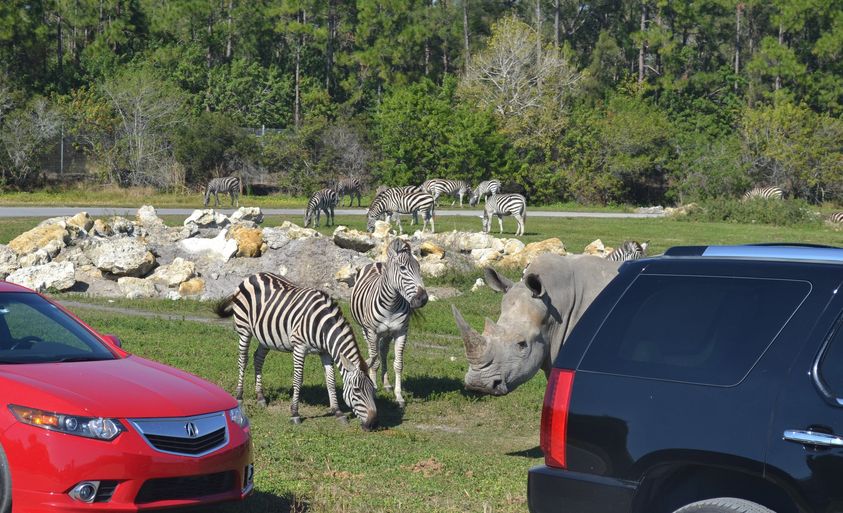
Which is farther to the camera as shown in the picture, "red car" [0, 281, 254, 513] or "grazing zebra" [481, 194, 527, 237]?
"grazing zebra" [481, 194, 527, 237]

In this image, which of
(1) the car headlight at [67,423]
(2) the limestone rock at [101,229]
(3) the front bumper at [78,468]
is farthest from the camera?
(2) the limestone rock at [101,229]

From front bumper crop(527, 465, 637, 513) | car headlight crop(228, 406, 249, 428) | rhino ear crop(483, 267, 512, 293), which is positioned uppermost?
rhino ear crop(483, 267, 512, 293)

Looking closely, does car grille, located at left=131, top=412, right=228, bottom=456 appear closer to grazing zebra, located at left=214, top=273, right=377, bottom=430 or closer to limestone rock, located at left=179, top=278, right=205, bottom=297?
grazing zebra, located at left=214, top=273, right=377, bottom=430

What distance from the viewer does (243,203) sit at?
56.1 m

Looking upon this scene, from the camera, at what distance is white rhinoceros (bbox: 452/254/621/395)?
9742 millimetres

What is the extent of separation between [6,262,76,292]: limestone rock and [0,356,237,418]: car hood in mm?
17253

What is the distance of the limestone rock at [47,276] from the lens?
2456 cm

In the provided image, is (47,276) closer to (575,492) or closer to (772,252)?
(575,492)

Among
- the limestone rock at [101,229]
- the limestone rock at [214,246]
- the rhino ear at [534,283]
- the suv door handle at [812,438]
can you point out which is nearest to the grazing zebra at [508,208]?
the limestone rock at [214,246]

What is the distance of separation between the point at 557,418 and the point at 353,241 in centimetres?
2278

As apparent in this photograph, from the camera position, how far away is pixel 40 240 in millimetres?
27078

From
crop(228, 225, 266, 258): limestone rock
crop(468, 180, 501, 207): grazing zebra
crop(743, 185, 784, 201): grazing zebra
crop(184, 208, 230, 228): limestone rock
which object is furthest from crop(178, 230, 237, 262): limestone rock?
crop(743, 185, 784, 201): grazing zebra

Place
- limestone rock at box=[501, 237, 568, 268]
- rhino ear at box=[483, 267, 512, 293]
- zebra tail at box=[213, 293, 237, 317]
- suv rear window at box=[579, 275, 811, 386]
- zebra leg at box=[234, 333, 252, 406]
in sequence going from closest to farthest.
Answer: suv rear window at box=[579, 275, 811, 386] → rhino ear at box=[483, 267, 512, 293] → zebra leg at box=[234, 333, 252, 406] → zebra tail at box=[213, 293, 237, 317] → limestone rock at box=[501, 237, 568, 268]

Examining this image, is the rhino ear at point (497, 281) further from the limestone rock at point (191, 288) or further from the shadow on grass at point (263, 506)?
the limestone rock at point (191, 288)
